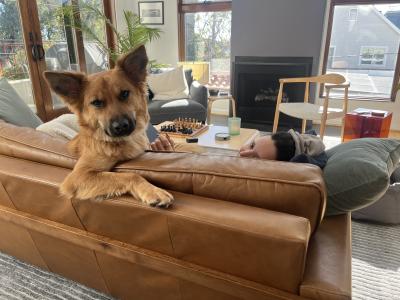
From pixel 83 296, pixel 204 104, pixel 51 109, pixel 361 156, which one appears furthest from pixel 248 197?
pixel 51 109

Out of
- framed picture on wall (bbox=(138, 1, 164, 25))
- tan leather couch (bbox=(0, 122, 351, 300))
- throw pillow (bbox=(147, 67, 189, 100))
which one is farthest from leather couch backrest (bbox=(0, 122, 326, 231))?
framed picture on wall (bbox=(138, 1, 164, 25))

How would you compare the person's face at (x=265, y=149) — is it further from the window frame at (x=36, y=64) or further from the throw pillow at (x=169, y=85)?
the window frame at (x=36, y=64)

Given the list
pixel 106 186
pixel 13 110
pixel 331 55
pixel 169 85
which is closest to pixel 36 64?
pixel 169 85

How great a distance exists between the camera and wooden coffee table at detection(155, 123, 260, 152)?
→ 2527 millimetres

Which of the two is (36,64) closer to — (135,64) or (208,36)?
(208,36)

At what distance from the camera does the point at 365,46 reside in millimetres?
4176

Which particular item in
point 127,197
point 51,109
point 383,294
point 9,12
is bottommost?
point 383,294

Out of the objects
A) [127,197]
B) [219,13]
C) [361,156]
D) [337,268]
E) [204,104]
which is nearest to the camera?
[337,268]

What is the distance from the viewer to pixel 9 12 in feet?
11.9

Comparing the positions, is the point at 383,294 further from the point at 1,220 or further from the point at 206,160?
the point at 1,220

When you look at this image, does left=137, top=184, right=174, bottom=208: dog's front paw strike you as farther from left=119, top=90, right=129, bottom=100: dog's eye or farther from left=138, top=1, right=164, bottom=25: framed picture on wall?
left=138, top=1, right=164, bottom=25: framed picture on wall

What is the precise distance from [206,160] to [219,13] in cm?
466

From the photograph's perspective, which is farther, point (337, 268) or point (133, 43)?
point (133, 43)

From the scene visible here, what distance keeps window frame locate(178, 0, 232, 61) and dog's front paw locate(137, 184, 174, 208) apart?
4.67 meters
